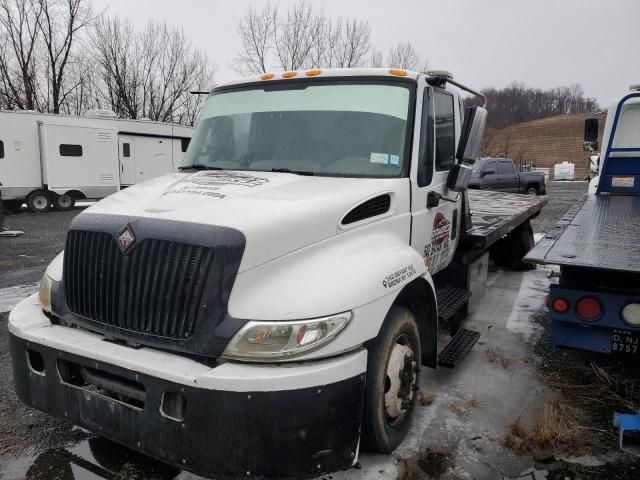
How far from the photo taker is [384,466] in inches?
121

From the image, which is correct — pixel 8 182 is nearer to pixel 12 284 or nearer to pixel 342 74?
pixel 12 284

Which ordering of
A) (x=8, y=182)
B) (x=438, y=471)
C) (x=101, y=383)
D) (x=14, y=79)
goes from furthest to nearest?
(x=14, y=79) → (x=8, y=182) → (x=438, y=471) → (x=101, y=383)

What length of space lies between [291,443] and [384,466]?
949 mm

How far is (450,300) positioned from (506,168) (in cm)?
1732

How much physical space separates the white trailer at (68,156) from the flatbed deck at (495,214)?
14.0 meters

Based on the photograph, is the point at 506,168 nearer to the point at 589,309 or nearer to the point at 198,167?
the point at 589,309

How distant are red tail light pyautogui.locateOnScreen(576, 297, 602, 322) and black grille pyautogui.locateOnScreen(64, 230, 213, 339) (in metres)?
2.62

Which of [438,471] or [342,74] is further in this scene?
[342,74]

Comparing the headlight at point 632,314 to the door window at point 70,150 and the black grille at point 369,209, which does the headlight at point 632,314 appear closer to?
the black grille at point 369,209

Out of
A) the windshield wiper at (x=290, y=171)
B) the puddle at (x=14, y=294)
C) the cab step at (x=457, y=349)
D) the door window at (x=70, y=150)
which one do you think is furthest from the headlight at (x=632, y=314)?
the door window at (x=70, y=150)

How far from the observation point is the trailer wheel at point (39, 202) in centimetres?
1739

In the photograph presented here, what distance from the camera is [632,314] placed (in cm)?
344

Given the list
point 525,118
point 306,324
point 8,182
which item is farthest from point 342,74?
point 525,118

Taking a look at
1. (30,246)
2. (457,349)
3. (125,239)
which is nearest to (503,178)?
(30,246)
